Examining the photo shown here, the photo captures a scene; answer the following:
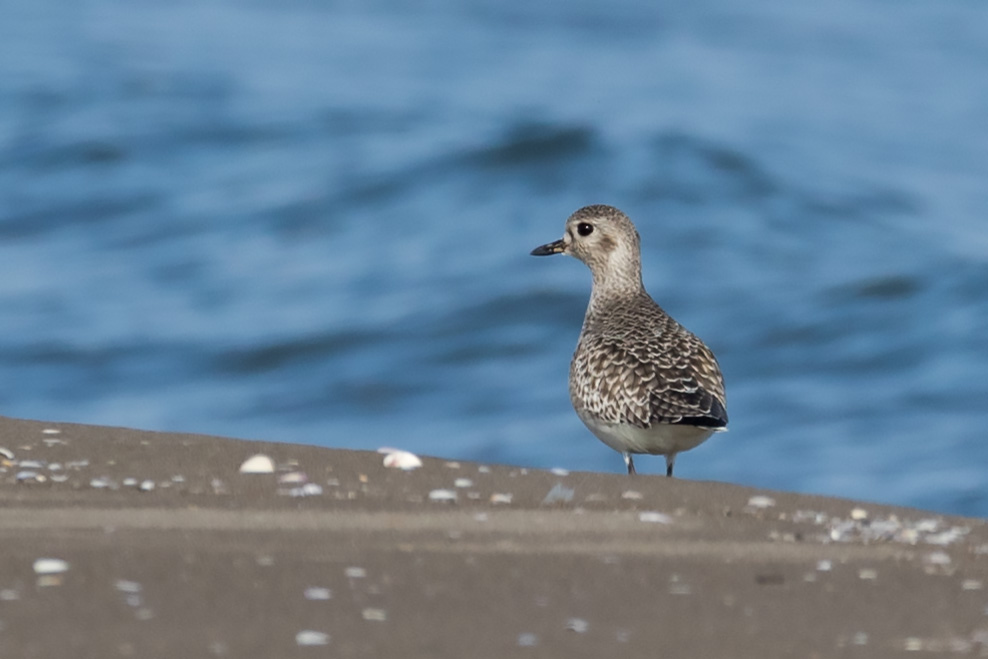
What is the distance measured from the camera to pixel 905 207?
1652 cm

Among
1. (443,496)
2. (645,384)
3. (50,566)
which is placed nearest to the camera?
(50,566)

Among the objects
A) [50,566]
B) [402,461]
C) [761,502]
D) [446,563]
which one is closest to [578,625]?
[446,563]

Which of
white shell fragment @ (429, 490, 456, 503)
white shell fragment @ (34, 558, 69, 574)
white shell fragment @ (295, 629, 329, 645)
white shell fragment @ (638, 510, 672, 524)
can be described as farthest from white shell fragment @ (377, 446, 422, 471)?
white shell fragment @ (295, 629, 329, 645)

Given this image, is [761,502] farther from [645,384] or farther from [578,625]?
[645,384]

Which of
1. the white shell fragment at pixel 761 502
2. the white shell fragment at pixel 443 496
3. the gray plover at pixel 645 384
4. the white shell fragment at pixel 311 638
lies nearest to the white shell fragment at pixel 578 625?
the white shell fragment at pixel 311 638

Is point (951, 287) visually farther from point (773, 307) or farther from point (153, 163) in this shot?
point (153, 163)

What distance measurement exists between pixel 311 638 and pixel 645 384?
3205mm

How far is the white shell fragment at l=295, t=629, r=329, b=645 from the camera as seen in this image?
3154 millimetres

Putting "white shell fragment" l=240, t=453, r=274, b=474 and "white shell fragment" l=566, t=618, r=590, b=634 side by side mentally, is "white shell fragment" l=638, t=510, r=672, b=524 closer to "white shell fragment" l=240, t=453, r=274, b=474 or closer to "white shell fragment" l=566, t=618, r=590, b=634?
"white shell fragment" l=566, t=618, r=590, b=634

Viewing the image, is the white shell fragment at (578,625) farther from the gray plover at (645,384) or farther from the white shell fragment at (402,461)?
the gray plover at (645,384)

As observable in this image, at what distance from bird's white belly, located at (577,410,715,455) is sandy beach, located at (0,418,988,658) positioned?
4.03 ft

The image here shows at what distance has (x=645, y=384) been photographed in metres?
6.21

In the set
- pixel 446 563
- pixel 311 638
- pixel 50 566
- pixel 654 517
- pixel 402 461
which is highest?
pixel 402 461

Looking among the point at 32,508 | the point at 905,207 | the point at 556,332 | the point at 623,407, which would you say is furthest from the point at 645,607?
the point at 905,207
